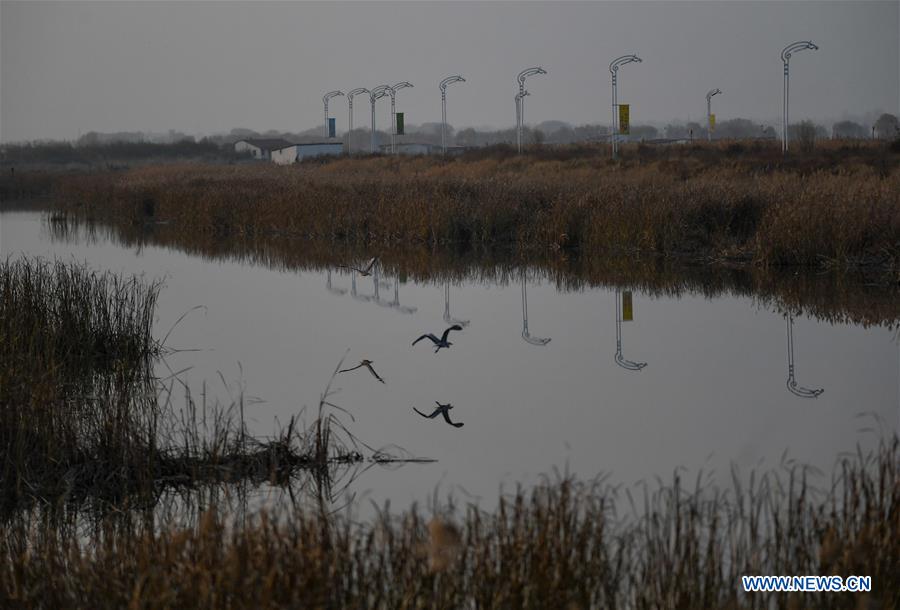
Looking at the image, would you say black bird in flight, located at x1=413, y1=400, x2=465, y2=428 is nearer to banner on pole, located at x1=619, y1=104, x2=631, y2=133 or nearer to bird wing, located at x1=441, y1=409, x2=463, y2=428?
bird wing, located at x1=441, y1=409, x2=463, y2=428

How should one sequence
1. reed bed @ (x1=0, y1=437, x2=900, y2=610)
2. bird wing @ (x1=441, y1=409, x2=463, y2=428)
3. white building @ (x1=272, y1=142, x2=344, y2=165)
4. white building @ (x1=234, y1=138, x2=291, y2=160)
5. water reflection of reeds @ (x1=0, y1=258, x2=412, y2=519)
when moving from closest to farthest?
reed bed @ (x1=0, y1=437, x2=900, y2=610) → water reflection of reeds @ (x1=0, y1=258, x2=412, y2=519) → bird wing @ (x1=441, y1=409, x2=463, y2=428) → white building @ (x1=272, y1=142, x2=344, y2=165) → white building @ (x1=234, y1=138, x2=291, y2=160)

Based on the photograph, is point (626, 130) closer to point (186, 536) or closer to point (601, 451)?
point (601, 451)

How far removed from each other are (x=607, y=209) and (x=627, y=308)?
5.41 metres

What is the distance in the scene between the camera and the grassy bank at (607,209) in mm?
14469

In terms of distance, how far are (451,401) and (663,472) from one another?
7.52 feet

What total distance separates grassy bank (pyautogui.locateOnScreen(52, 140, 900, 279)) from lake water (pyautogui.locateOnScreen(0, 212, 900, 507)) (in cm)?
231

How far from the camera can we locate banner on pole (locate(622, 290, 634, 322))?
1201cm

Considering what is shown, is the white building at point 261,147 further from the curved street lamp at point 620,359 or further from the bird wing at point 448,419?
the bird wing at point 448,419

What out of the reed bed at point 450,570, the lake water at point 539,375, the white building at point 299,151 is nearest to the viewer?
the reed bed at point 450,570

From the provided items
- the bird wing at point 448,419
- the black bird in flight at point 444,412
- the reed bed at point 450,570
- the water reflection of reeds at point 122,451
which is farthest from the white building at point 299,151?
the reed bed at point 450,570

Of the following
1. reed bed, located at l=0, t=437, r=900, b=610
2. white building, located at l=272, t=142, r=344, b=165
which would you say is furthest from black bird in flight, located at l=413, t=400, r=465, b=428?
white building, located at l=272, t=142, r=344, b=165

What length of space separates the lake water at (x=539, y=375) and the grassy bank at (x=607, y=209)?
2.31 meters

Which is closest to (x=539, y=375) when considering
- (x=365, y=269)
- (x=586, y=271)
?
(x=586, y=271)

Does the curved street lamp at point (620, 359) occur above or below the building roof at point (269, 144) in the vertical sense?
below
